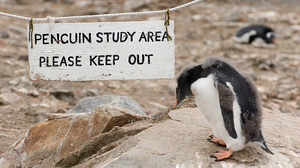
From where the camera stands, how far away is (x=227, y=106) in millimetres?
2709

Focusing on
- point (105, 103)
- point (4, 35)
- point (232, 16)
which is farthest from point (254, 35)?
point (105, 103)

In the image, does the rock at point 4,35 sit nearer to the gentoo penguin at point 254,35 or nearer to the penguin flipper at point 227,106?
the gentoo penguin at point 254,35

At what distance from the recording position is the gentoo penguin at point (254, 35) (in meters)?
10.5

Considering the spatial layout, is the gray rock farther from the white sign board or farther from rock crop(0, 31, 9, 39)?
the white sign board

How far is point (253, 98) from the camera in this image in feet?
9.46

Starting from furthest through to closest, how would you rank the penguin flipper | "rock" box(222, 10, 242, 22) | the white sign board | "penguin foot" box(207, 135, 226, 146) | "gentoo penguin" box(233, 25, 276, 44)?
"rock" box(222, 10, 242, 22)
"gentoo penguin" box(233, 25, 276, 44)
the white sign board
"penguin foot" box(207, 135, 226, 146)
the penguin flipper

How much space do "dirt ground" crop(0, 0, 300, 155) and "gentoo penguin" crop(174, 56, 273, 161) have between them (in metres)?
1.61

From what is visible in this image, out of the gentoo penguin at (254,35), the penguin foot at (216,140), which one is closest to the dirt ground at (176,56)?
the gentoo penguin at (254,35)

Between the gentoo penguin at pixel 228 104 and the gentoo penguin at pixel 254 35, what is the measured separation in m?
7.89

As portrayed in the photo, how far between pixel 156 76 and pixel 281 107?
4030mm

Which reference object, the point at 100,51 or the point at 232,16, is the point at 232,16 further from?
the point at 100,51

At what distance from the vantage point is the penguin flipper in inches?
107

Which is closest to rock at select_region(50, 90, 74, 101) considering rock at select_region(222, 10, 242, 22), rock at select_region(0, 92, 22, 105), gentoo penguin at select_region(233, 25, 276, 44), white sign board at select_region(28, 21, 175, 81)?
rock at select_region(0, 92, 22, 105)

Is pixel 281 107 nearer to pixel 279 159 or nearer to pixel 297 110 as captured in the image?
pixel 297 110
